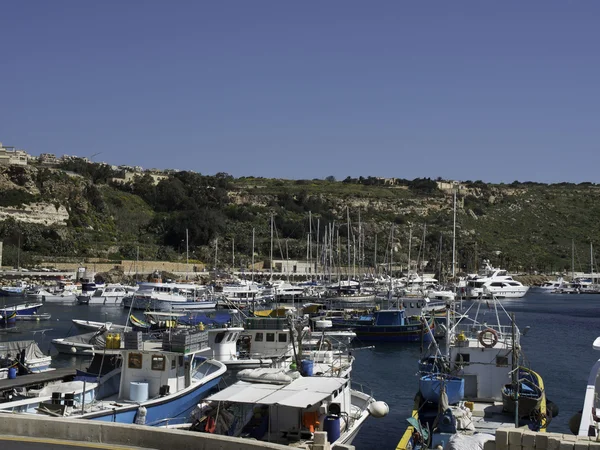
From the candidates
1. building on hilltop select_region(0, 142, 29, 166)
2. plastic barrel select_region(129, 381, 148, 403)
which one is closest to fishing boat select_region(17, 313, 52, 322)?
plastic barrel select_region(129, 381, 148, 403)

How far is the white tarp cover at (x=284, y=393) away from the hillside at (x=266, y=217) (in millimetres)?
78107

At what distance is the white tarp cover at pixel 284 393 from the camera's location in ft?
53.4

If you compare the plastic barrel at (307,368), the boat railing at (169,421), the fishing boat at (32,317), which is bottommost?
the fishing boat at (32,317)

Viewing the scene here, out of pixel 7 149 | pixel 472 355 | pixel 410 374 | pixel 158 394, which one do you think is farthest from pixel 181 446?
pixel 7 149

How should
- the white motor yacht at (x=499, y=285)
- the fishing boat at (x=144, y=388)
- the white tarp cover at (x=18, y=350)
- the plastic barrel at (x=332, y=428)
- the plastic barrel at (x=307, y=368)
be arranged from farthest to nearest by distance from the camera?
the white motor yacht at (x=499, y=285), the white tarp cover at (x=18, y=350), the plastic barrel at (x=307, y=368), the fishing boat at (x=144, y=388), the plastic barrel at (x=332, y=428)

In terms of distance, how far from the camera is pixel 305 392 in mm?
17203

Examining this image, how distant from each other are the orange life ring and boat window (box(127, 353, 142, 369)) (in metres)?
11.0

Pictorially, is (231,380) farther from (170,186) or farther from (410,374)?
(170,186)

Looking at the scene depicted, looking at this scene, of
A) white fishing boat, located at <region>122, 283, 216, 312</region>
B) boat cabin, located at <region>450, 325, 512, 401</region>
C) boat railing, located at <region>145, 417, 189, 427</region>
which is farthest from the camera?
white fishing boat, located at <region>122, 283, 216, 312</region>

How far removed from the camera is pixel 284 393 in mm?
17031

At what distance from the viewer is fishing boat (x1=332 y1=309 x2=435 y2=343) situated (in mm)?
46875

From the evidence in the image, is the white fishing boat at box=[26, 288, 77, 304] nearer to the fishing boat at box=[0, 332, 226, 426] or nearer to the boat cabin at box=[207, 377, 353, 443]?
the fishing boat at box=[0, 332, 226, 426]

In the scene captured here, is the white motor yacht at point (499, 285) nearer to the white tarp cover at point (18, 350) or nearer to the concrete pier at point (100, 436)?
the white tarp cover at point (18, 350)

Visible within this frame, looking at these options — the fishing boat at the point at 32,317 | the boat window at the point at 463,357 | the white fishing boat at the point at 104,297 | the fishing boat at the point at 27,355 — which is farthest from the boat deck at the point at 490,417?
the white fishing boat at the point at 104,297
